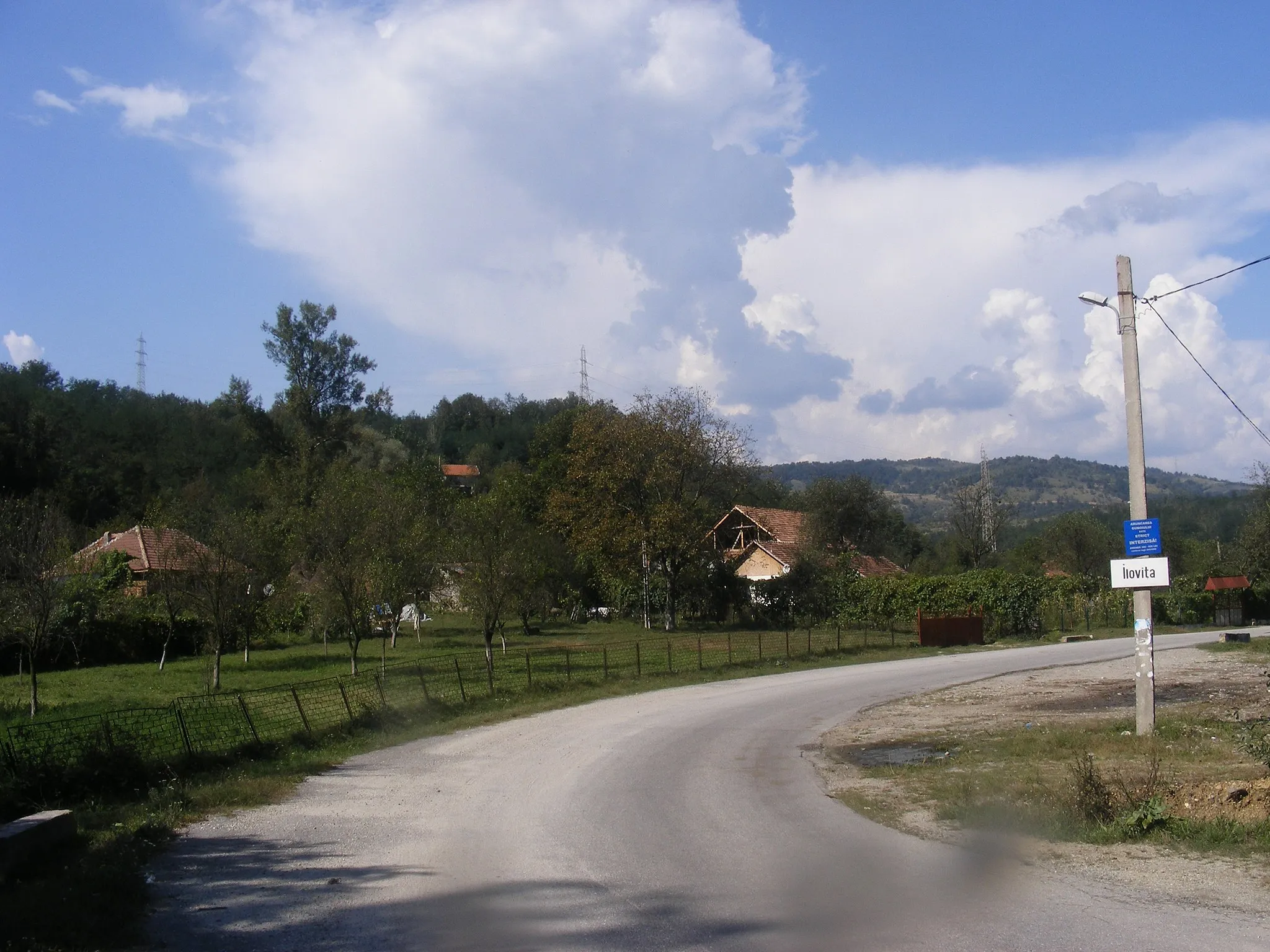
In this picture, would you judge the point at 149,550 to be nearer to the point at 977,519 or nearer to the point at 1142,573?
the point at 1142,573

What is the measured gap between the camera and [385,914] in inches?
293

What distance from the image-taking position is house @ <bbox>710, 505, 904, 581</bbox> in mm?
64562

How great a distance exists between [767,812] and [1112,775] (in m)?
4.04

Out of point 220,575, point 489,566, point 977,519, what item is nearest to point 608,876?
point 489,566

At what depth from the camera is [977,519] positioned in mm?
80625

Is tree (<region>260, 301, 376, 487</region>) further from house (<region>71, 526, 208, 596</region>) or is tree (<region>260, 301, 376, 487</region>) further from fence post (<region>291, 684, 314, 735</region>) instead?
fence post (<region>291, 684, 314, 735</region>)

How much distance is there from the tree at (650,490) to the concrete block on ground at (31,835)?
42.3m

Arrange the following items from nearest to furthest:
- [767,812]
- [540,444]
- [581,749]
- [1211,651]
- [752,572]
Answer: [767,812], [581,749], [1211,651], [752,572], [540,444]

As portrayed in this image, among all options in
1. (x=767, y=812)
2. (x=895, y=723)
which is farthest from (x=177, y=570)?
(x=767, y=812)

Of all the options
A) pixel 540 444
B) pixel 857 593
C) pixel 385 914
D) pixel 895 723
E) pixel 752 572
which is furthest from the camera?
pixel 540 444

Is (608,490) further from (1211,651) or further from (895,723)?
(895,723)

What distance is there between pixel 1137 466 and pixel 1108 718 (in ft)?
18.1

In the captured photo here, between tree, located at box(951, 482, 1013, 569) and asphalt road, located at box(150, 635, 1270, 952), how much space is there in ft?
231

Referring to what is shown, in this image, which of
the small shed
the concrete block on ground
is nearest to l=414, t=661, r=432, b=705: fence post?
the concrete block on ground
